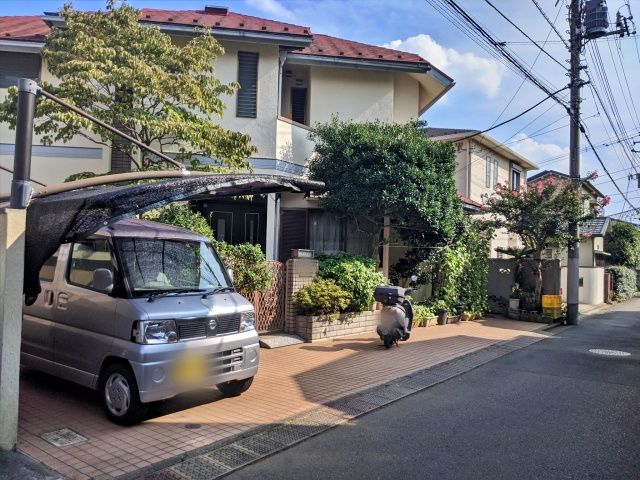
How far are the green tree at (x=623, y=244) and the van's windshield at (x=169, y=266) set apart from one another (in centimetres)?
3117

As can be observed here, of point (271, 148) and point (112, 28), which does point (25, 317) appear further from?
point (271, 148)

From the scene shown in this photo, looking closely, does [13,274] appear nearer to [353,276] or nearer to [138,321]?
[138,321]

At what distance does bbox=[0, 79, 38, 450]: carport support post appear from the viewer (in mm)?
4328

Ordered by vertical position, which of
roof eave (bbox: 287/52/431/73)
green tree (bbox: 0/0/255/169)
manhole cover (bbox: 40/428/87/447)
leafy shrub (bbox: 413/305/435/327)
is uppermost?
roof eave (bbox: 287/52/431/73)

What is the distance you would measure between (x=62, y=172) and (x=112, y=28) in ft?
13.5

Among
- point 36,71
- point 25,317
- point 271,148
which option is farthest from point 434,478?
point 36,71

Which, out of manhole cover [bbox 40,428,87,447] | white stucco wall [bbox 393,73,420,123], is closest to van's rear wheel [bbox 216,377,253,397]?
manhole cover [bbox 40,428,87,447]

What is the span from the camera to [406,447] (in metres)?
4.82

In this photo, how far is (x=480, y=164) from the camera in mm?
20891

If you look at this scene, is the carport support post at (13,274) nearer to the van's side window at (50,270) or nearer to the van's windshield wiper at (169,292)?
the van's windshield wiper at (169,292)

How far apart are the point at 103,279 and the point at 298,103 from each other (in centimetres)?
1088

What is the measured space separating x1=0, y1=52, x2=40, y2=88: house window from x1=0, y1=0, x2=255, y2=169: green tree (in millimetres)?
2983

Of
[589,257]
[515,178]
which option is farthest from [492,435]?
[589,257]

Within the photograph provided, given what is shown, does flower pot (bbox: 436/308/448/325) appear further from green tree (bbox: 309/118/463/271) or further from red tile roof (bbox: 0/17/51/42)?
red tile roof (bbox: 0/17/51/42)
